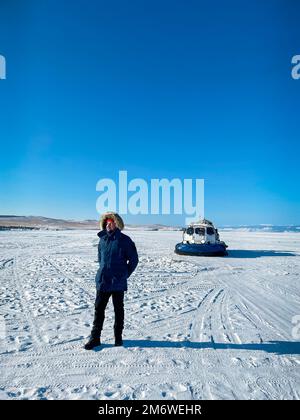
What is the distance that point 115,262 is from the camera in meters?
4.38

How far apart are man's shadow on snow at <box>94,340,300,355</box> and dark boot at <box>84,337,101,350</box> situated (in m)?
0.07

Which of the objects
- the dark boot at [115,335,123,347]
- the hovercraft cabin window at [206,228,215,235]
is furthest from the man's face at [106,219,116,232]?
the hovercraft cabin window at [206,228,215,235]

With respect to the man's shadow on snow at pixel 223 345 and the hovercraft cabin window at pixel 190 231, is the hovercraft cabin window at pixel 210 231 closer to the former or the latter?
the hovercraft cabin window at pixel 190 231

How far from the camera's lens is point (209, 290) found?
867cm

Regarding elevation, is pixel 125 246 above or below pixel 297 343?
above

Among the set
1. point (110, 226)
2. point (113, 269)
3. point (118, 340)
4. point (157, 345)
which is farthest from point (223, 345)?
point (110, 226)

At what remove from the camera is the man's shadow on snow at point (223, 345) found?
448 centimetres

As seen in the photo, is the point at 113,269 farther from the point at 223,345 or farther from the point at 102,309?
the point at 223,345

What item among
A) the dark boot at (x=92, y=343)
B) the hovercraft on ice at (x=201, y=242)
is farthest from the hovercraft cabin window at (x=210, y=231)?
→ the dark boot at (x=92, y=343)

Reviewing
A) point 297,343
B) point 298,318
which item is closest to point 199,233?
point 298,318

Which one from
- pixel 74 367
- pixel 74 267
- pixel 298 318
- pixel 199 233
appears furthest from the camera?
pixel 199 233

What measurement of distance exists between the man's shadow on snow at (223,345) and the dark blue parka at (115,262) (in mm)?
924
